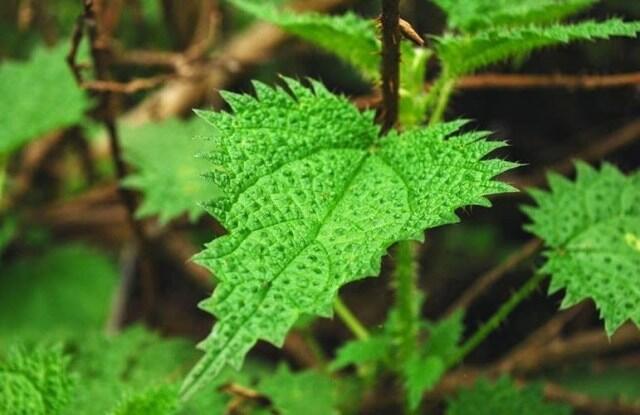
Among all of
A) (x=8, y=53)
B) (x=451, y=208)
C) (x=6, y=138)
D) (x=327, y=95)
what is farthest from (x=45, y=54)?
(x=451, y=208)

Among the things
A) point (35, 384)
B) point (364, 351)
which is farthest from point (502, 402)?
point (35, 384)

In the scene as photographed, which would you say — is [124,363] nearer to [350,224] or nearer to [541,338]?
[350,224]

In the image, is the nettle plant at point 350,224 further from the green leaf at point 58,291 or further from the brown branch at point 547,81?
the green leaf at point 58,291

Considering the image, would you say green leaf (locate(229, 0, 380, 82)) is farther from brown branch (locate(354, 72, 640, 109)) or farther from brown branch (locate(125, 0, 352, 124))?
brown branch (locate(125, 0, 352, 124))

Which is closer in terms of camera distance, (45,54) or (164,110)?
(45,54)

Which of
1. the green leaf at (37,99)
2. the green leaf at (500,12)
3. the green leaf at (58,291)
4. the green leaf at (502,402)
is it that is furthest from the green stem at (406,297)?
the green leaf at (58,291)

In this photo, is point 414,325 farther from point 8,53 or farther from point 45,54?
point 8,53

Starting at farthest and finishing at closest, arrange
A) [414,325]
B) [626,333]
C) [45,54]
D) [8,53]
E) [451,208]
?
[8,53] < [45,54] < [626,333] < [414,325] < [451,208]
